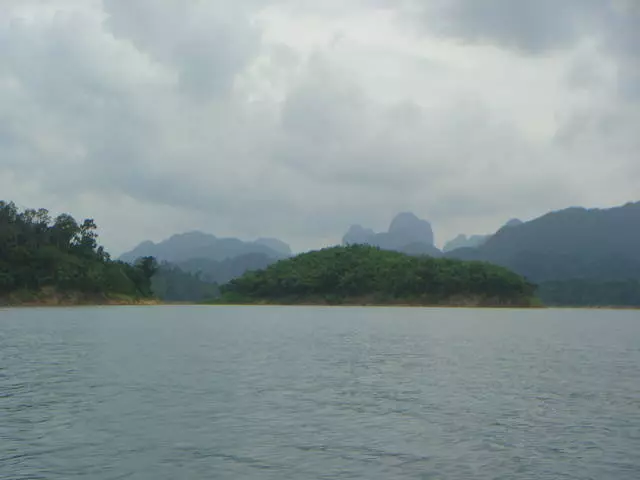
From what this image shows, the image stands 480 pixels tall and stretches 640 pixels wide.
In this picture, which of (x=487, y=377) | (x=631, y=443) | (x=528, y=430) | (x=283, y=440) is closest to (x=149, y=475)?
(x=283, y=440)

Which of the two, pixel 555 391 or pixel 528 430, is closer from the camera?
pixel 528 430

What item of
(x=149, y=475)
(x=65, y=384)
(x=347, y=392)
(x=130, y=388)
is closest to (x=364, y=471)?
(x=149, y=475)

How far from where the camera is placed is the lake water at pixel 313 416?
76.7ft

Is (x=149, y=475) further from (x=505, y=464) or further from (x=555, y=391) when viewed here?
(x=555, y=391)

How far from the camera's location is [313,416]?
3189 cm

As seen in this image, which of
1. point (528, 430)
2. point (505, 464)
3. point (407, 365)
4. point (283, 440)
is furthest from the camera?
point (407, 365)

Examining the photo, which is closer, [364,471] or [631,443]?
[364,471]

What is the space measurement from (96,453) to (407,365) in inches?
1284

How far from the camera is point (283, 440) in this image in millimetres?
26859

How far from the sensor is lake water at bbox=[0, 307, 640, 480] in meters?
23.4

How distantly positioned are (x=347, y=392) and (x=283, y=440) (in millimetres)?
12830

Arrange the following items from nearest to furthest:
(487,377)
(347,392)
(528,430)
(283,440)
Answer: (283,440) → (528,430) → (347,392) → (487,377)

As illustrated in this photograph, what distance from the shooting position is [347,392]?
1549 inches

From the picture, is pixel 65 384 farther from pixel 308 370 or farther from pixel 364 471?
pixel 364 471
